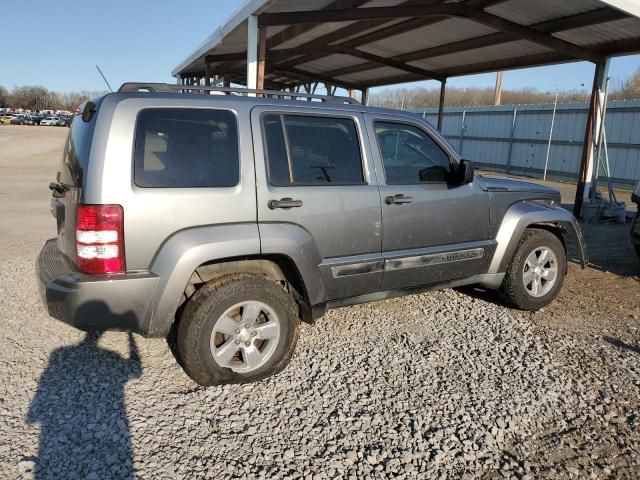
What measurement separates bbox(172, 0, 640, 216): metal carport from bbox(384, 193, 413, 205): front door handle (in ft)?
14.0

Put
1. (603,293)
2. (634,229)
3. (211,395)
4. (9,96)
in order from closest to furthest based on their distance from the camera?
(211,395) < (603,293) < (634,229) < (9,96)

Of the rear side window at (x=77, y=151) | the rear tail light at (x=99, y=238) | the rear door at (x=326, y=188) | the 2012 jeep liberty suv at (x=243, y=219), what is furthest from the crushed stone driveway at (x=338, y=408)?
the rear side window at (x=77, y=151)

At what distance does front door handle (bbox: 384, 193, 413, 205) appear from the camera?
12.3 ft

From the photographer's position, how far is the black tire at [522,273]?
15.1ft

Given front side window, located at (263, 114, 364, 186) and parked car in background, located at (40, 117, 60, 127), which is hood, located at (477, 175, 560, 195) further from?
parked car in background, located at (40, 117, 60, 127)

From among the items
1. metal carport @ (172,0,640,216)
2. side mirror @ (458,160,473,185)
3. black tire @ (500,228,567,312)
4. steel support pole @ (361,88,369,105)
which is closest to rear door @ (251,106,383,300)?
side mirror @ (458,160,473,185)

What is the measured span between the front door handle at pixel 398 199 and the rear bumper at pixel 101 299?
179cm

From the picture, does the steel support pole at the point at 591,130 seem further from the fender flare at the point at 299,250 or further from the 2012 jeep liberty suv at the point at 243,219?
the fender flare at the point at 299,250

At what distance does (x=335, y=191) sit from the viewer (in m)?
3.54

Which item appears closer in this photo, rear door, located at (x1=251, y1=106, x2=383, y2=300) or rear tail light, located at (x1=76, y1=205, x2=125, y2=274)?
rear tail light, located at (x1=76, y1=205, x2=125, y2=274)

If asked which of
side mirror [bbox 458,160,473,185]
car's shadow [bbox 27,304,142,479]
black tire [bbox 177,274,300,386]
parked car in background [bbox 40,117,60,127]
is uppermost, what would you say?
parked car in background [bbox 40,117,60,127]

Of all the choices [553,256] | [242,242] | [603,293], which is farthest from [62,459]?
[603,293]

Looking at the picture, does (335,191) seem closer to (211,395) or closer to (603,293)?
(211,395)

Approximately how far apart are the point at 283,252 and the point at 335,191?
62 cm
